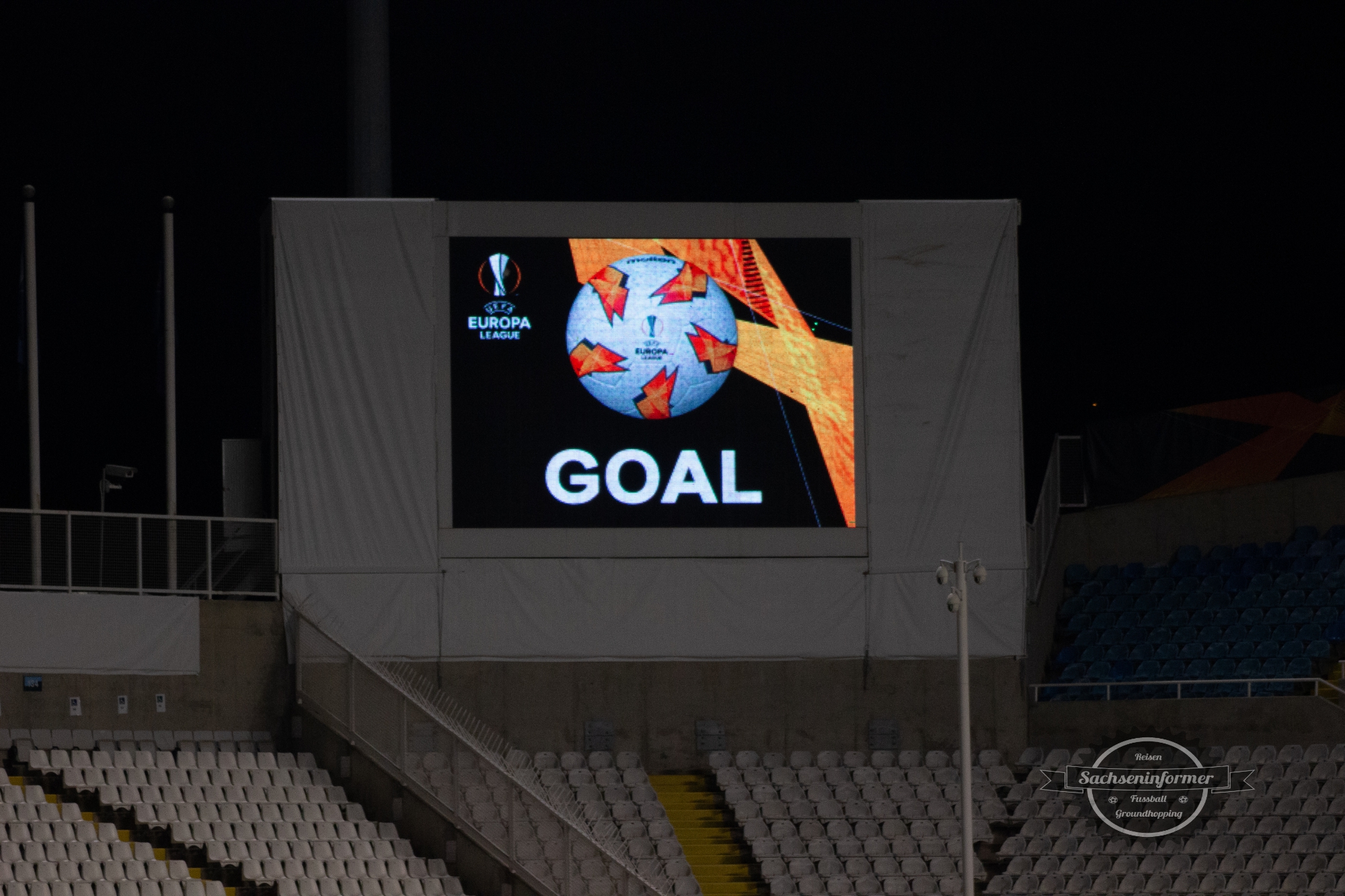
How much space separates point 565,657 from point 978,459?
6609mm

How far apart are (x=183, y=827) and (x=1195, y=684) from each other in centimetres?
1431

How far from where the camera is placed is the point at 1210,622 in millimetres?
32344

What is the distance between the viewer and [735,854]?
28875 mm

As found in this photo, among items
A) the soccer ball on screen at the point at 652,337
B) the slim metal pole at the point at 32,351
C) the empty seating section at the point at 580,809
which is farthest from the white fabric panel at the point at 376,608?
the soccer ball on screen at the point at 652,337

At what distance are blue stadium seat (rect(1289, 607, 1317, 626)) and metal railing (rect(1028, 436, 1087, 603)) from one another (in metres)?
3.96

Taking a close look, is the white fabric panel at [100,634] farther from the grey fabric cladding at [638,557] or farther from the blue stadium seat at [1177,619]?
the blue stadium seat at [1177,619]

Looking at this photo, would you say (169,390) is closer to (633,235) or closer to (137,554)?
(137,554)

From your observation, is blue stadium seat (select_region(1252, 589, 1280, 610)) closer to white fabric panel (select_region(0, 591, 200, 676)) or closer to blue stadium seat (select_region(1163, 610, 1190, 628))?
blue stadium seat (select_region(1163, 610, 1190, 628))

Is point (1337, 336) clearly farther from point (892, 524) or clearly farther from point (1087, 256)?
point (892, 524)

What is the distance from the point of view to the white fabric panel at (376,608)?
30.4m

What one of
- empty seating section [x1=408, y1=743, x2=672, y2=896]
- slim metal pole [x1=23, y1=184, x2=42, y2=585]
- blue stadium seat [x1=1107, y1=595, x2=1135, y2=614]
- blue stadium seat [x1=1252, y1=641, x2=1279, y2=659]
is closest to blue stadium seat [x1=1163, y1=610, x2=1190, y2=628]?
blue stadium seat [x1=1107, y1=595, x2=1135, y2=614]

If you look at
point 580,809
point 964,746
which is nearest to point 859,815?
point 964,746

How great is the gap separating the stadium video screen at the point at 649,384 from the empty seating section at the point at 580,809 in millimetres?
3557

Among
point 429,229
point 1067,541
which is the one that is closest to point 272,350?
point 429,229
